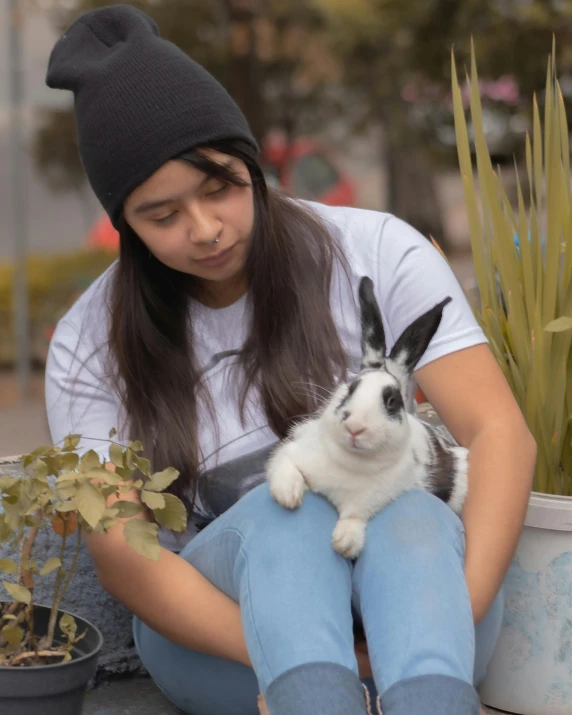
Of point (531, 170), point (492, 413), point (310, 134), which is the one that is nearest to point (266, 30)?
point (310, 134)

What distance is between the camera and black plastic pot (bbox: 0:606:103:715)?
1.86 metres

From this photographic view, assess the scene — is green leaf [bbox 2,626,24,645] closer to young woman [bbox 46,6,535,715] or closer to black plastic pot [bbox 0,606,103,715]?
black plastic pot [bbox 0,606,103,715]

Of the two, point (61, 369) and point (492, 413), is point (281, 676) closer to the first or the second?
point (492, 413)

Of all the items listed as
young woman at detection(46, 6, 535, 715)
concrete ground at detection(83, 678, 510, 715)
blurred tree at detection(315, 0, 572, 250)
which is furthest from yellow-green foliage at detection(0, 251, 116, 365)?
young woman at detection(46, 6, 535, 715)

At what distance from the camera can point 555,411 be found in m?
2.36

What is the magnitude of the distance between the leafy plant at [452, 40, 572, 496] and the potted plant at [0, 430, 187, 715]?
2.85ft

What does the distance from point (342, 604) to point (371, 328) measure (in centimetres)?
51

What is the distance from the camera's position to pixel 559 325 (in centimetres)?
219

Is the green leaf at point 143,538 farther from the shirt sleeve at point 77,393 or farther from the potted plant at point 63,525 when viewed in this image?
the shirt sleeve at point 77,393

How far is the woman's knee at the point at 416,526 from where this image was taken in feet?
6.19

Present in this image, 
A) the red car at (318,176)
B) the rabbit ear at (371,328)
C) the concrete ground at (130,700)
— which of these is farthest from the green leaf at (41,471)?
the red car at (318,176)

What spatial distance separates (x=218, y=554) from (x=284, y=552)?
0.18 m

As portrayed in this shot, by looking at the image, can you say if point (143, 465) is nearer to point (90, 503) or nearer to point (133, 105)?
point (90, 503)

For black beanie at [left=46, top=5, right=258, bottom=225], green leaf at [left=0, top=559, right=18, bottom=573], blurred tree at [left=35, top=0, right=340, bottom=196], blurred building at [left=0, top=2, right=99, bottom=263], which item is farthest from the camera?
blurred tree at [left=35, top=0, right=340, bottom=196]
